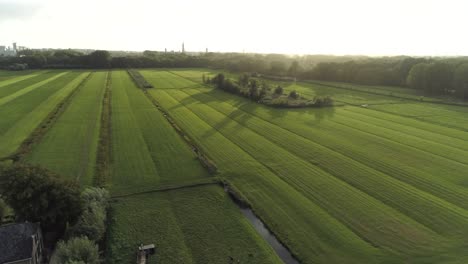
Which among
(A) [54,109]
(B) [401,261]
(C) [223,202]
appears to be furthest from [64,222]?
(A) [54,109]

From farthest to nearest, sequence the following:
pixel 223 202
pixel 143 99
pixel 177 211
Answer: pixel 143 99
pixel 223 202
pixel 177 211

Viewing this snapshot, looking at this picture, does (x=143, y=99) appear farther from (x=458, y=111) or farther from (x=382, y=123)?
(x=458, y=111)

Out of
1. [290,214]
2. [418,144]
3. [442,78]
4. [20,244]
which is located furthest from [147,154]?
[442,78]

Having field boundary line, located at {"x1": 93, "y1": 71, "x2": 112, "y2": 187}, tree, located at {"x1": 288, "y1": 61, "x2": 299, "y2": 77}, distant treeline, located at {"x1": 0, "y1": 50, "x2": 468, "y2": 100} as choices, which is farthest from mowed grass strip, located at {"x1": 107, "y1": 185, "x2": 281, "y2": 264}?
tree, located at {"x1": 288, "y1": 61, "x2": 299, "y2": 77}

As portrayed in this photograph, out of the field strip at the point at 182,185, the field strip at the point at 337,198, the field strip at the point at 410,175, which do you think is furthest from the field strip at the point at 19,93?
the field strip at the point at 410,175

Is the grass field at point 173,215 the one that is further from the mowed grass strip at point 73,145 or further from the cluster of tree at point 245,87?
the cluster of tree at point 245,87

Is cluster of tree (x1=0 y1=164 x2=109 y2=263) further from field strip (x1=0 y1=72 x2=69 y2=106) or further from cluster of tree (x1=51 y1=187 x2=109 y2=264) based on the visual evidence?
field strip (x1=0 y1=72 x2=69 y2=106)
